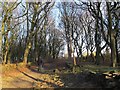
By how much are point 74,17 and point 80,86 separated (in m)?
32.8

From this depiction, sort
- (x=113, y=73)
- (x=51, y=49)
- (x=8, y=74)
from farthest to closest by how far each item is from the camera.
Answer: (x=51, y=49) < (x=8, y=74) < (x=113, y=73)

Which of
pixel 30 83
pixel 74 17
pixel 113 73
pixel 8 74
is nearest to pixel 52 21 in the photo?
pixel 74 17

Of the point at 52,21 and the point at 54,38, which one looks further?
the point at 54,38

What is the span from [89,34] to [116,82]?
3521cm

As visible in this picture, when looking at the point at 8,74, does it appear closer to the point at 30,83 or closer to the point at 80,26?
the point at 30,83

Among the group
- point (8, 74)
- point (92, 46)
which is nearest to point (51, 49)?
point (92, 46)

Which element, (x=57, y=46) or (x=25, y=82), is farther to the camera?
(x=57, y=46)

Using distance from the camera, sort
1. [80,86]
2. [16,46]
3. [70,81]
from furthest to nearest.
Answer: [16,46], [70,81], [80,86]

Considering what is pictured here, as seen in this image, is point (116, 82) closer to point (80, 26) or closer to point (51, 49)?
A: point (80, 26)

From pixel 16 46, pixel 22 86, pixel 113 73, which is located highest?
pixel 16 46

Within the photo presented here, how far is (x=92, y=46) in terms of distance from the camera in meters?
47.8

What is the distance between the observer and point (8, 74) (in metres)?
20.1

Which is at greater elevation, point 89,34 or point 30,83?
point 89,34

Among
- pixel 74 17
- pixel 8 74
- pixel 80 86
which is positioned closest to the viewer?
pixel 80 86
